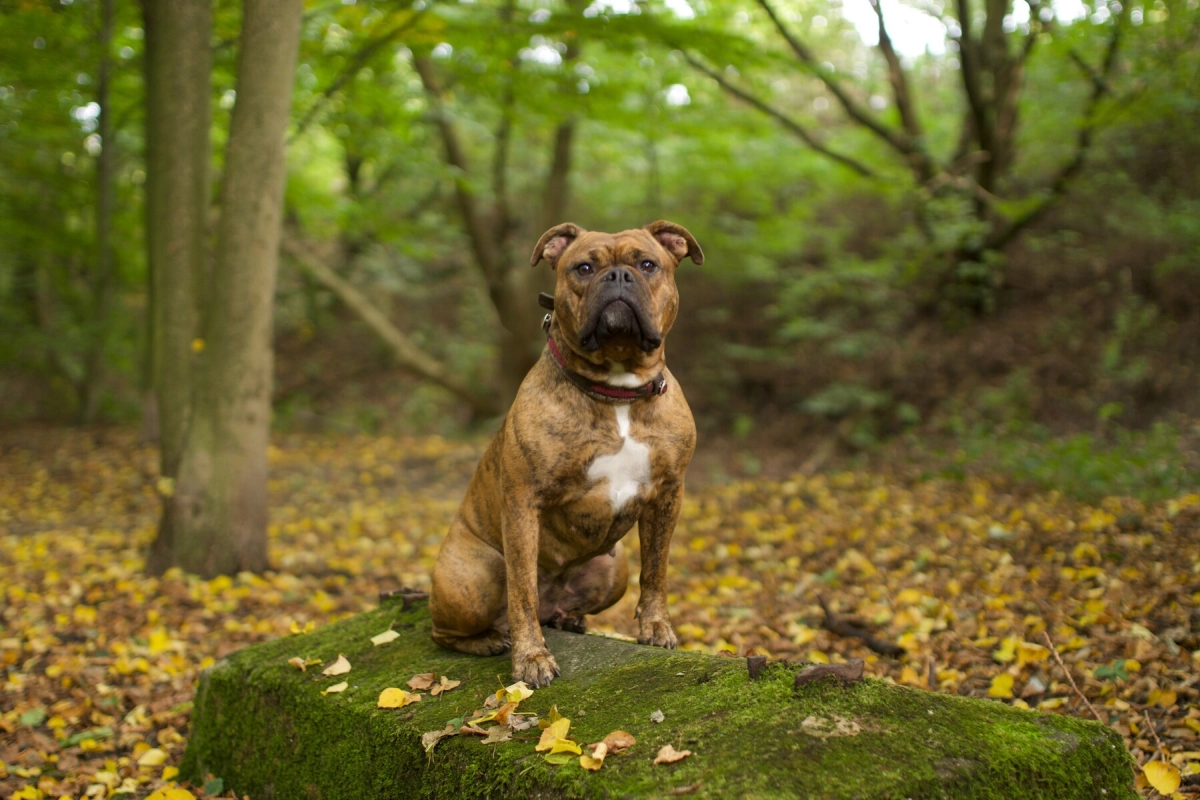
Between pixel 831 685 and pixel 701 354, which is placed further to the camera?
pixel 701 354

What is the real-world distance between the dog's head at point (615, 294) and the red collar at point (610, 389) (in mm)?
88

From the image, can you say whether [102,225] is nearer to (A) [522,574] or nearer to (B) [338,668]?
(B) [338,668]

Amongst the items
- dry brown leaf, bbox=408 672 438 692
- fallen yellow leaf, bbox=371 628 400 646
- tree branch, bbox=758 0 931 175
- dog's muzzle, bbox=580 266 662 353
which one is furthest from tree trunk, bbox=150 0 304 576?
tree branch, bbox=758 0 931 175

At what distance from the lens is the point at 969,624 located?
507cm

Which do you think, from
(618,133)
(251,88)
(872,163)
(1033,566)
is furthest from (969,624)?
(618,133)

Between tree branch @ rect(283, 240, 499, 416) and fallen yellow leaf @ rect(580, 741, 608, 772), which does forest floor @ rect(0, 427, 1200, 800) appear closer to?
fallen yellow leaf @ rect(580, 741, 608, 772)

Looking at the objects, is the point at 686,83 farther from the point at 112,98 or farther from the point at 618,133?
the point at 112,98

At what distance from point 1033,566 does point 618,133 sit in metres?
10.2

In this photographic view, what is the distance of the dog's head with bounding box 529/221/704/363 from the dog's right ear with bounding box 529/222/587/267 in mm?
17

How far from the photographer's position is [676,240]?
3549mm

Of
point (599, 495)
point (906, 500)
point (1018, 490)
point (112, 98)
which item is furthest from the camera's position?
point (112, 98)

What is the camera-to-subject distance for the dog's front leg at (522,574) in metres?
3.20

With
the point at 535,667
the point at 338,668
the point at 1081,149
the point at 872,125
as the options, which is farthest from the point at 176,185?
the point at 1081,149

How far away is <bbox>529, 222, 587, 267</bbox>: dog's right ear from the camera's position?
350 cm
